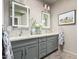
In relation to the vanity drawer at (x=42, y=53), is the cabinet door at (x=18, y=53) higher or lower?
higher

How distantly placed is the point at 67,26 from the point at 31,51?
1.08 meters

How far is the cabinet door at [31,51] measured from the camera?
5.47 feet

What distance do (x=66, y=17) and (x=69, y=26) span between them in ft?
0.74

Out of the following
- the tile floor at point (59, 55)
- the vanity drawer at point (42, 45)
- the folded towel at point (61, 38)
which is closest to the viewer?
the vanity drawer at point (42, 45)

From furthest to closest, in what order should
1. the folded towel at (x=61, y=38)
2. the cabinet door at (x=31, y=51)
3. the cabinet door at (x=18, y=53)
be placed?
1. the folded towel at (x=61, y=38)
2. the cabinet door at (x=31, y=51)
3. the cabinet door at (x=18, y=53)

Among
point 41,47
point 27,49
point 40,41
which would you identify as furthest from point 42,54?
point 27,49

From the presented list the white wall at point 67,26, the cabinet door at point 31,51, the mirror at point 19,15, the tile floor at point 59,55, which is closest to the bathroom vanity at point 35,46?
the cabinet door at point 31,51

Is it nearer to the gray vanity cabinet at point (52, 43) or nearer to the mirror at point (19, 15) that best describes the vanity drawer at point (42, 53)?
the gray vanity cabinet at point (52, 43)

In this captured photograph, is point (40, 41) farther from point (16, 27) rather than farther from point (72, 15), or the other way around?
point (72, 15)

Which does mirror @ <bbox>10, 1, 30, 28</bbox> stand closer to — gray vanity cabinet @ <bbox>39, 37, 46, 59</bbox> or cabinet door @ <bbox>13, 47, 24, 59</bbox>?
gray vanity cabinet @ <bbox>39, 37, 46, 59</bbox>

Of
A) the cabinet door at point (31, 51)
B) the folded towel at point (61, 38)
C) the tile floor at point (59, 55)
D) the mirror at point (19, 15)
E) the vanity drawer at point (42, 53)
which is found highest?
the mirror at point (19, 15)

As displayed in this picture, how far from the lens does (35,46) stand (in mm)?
1921

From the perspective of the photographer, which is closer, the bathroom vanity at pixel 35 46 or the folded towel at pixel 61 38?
the bathroom vanity at pixel 35 46

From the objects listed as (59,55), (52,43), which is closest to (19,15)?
(52,43)
